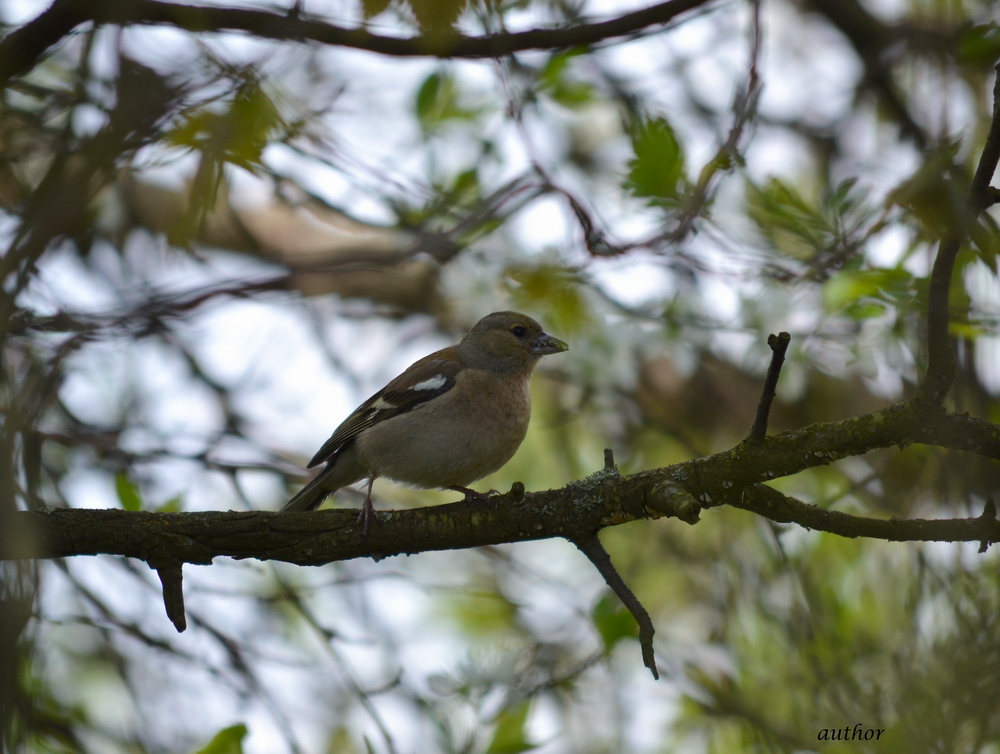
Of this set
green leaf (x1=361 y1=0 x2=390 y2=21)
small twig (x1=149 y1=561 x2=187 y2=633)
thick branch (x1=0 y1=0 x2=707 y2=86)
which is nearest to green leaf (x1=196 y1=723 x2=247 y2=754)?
small twig (x1=149 y1=561 x2=187 y2=633)

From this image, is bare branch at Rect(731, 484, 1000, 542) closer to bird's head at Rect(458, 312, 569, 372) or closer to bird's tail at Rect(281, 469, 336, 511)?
bird's head at Rect(458, 312, 569, 372)

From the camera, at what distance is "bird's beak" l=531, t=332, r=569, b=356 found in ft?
21.9

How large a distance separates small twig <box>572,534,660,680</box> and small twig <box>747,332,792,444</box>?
783mm

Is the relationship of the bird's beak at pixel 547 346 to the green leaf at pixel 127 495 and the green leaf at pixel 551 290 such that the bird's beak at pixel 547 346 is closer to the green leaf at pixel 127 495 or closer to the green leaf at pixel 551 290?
the green leaf at pixel 551 290

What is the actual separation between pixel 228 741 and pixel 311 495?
227cm

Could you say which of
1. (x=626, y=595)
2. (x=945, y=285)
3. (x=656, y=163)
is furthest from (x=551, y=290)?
(x=945, y=285)

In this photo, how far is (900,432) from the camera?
3463 mm

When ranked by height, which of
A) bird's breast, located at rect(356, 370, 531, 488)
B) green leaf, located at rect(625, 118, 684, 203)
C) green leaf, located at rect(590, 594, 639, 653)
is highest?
green leaf, located at rect(625, 118, 684, 203)

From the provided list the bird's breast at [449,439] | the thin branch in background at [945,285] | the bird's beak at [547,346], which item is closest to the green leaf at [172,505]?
the bird's breast at [449,439]

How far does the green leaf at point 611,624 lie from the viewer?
15.9ft

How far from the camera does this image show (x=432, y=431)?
5.75 metres

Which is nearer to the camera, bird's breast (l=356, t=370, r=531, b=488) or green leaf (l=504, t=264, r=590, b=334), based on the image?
green leaf (l=504, t=264, r=590, b=334)

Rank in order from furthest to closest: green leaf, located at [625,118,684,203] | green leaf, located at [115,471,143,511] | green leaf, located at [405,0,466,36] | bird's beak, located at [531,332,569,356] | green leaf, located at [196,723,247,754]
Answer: bird's beak, located at [531,332,569,356], green leaf, located at [115,471,143,511], green leaf, located at [625,118,684,203], green leaf, located at [196,723,247,754], green leaf, located at [405,0,466,36]

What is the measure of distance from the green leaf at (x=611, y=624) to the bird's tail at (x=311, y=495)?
206 centimetres
